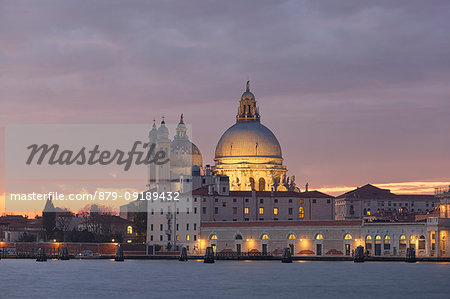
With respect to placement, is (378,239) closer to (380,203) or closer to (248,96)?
(248,96)

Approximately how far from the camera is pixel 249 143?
131m

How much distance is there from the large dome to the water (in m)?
39.5

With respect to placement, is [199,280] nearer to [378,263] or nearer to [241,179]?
[378,263]

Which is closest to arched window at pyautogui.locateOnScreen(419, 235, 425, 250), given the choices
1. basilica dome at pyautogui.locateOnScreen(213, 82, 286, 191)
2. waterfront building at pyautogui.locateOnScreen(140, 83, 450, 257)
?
waterfront building at pyautogui.locateOnScreen(140, 83, 450, 257)

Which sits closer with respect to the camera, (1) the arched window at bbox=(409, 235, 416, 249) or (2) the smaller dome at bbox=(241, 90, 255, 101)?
(1) the arched window at bbox=(409, 235, 416, 249)

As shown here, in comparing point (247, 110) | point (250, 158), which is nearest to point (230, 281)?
point (250, 158)

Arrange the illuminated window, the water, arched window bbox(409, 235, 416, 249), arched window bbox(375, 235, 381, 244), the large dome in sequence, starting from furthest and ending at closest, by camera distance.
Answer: the large dome
the illuminated window
arched window bbox(375, 235, 381, 244)
arched window bbox(409, 235, 416, 249)
the water

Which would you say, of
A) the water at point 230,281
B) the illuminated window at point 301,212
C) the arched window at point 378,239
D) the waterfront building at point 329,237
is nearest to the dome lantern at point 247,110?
the illuminated window at point 301,212

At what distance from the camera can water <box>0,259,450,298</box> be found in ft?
206

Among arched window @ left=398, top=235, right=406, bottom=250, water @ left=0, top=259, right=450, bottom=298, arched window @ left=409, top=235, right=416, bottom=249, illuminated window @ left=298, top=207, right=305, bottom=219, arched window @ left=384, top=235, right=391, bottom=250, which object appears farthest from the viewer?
illuminated window @ left=298, top=207, right=305, bottom=219

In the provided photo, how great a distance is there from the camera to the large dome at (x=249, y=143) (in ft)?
430

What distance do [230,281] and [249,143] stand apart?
60679mm

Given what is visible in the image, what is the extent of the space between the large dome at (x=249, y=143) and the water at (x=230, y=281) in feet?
130

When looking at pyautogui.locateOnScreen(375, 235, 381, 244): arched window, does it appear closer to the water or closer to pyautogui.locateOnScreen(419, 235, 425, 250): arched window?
pyautogui.locateOnScreen(419, 235, 425, 250): arched window
